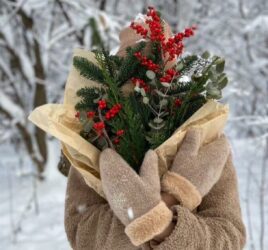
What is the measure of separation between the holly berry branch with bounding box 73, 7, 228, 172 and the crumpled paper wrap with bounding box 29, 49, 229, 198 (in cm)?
3

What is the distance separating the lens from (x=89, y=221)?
122 centimetres

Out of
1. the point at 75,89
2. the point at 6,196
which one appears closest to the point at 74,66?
the point at 75,89

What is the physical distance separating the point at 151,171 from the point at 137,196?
0.24 feet

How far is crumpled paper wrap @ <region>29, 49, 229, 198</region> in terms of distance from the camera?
112 cm

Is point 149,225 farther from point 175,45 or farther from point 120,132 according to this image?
point 175,45

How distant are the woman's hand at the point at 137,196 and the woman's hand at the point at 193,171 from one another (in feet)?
0.17

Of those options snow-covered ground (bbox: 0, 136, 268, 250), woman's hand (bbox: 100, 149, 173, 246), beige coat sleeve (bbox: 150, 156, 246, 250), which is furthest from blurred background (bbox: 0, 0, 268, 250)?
woman's hand (bbox: 100, 149, 173, 246)

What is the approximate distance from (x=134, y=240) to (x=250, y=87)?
19.2 ft

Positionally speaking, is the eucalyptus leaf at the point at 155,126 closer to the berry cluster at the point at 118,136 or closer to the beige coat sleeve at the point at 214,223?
the berry cluster at the point at 118,136

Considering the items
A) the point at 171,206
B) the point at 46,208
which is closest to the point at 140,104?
the point at 171,206

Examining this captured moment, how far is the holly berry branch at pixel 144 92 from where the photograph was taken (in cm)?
110

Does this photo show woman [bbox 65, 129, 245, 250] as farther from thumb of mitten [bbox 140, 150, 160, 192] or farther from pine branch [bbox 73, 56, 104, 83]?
pine branch [bbox 73, 56, 104, 83]

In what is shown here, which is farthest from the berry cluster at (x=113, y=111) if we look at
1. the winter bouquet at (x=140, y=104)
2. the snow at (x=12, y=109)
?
the snow at (x=12, y=109)

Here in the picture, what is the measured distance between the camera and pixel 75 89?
125 cm
